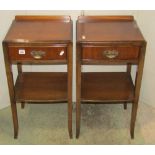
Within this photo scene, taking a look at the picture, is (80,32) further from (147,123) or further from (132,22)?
(147,123)

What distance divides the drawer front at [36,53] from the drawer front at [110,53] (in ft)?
0.39

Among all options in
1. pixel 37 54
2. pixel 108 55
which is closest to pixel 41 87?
pixel 37 54

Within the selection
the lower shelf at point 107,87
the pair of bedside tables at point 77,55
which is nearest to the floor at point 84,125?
the pair of bedside tables at point 77,55

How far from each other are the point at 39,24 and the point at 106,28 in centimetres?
39

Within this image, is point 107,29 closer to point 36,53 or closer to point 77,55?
point 77,55

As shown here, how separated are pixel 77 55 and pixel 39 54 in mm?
197

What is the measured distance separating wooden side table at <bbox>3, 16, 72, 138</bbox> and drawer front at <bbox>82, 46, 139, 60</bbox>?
0.31 feet

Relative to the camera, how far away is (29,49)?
1463 mm

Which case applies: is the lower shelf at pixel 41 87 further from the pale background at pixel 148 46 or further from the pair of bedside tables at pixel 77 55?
the pale background at pixel 148 46

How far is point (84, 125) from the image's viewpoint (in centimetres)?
191

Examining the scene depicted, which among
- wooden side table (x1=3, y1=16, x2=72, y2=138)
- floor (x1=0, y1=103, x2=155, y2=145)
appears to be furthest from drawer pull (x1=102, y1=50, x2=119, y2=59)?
floor (x1=0, y1=103, x2=155, y2=145)

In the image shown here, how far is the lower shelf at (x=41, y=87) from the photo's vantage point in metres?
1.68
